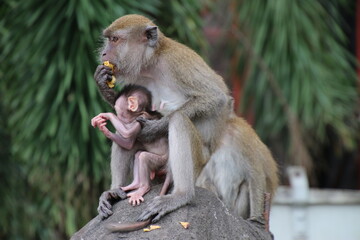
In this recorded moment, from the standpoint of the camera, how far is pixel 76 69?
30.6 ft

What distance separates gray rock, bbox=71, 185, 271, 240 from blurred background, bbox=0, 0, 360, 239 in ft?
7.75

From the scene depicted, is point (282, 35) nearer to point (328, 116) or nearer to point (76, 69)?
point (328, 116)

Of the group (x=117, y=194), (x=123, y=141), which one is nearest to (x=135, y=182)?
(x=117, y=194)

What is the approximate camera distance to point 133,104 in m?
6.73

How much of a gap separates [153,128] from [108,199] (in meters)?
0.65

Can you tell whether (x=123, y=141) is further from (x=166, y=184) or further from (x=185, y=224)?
(x=185, y=224)

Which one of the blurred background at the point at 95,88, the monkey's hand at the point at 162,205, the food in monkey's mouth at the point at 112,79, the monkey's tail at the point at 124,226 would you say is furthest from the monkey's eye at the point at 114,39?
the monkey's tail at the point at 124,226

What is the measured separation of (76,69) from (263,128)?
4.29 metres

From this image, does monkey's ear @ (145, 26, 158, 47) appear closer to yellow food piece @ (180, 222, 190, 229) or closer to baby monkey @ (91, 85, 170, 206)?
baby monkey @ (91, 85, 170, 206)

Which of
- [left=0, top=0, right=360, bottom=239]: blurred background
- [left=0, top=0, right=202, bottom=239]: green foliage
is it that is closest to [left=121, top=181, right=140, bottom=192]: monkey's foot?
[left=0, top=0, right=360, bottom=239]: blurred background

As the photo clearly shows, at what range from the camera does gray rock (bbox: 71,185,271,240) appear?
5.97 meters

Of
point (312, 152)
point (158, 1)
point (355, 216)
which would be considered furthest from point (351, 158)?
point (158, 1)

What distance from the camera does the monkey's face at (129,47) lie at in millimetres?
6969

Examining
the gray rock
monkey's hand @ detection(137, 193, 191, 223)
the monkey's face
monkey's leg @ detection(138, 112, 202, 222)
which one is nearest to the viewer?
the gray rock
